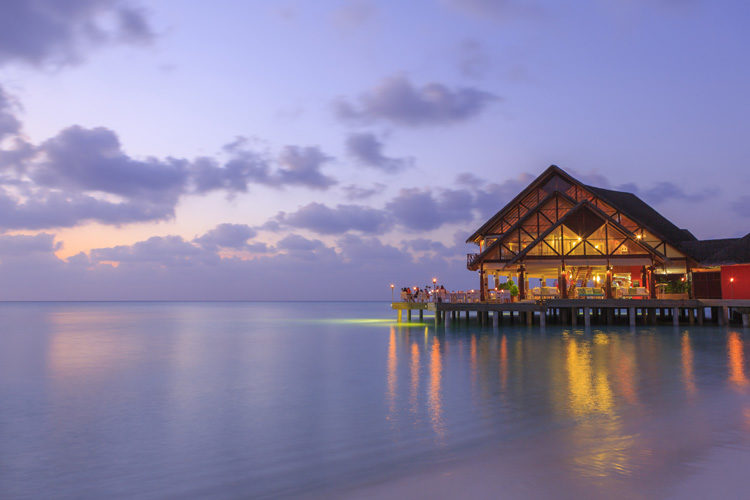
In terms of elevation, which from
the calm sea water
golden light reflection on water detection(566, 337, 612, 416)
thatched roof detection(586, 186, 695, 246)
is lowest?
the calm sea water

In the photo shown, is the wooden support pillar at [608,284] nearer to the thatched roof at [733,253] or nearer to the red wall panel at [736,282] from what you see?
the thatched roof at [733,253]

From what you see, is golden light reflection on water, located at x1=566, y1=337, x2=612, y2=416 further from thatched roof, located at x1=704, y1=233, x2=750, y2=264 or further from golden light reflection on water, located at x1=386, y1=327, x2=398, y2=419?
thatched roof, located at x1=704, y1=233, x2=750, y2=264

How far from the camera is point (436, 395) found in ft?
48.1

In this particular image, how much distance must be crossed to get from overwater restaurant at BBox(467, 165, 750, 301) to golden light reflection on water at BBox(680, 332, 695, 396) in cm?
624

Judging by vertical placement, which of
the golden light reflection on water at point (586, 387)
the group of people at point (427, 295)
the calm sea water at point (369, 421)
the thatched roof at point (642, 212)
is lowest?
the calm sea water at point (369, 421)

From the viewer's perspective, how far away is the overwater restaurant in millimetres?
33688

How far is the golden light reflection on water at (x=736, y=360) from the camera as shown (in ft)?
53.6

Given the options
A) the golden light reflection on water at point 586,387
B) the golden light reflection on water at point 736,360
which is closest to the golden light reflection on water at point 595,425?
the golden light reflection on water at point 586,387

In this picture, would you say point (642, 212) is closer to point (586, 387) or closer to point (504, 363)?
point (504, 363)

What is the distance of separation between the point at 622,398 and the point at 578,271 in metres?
29.6

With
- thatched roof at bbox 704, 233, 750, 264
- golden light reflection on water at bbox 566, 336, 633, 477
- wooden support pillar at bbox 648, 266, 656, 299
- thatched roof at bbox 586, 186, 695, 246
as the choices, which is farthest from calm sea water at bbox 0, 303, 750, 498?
thatched roof at bbox 586, 186, 695, 246

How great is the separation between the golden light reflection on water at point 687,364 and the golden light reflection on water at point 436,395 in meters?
6.39

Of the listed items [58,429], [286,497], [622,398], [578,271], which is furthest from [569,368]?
[578,271]

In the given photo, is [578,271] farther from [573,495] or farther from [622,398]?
[573,495]
